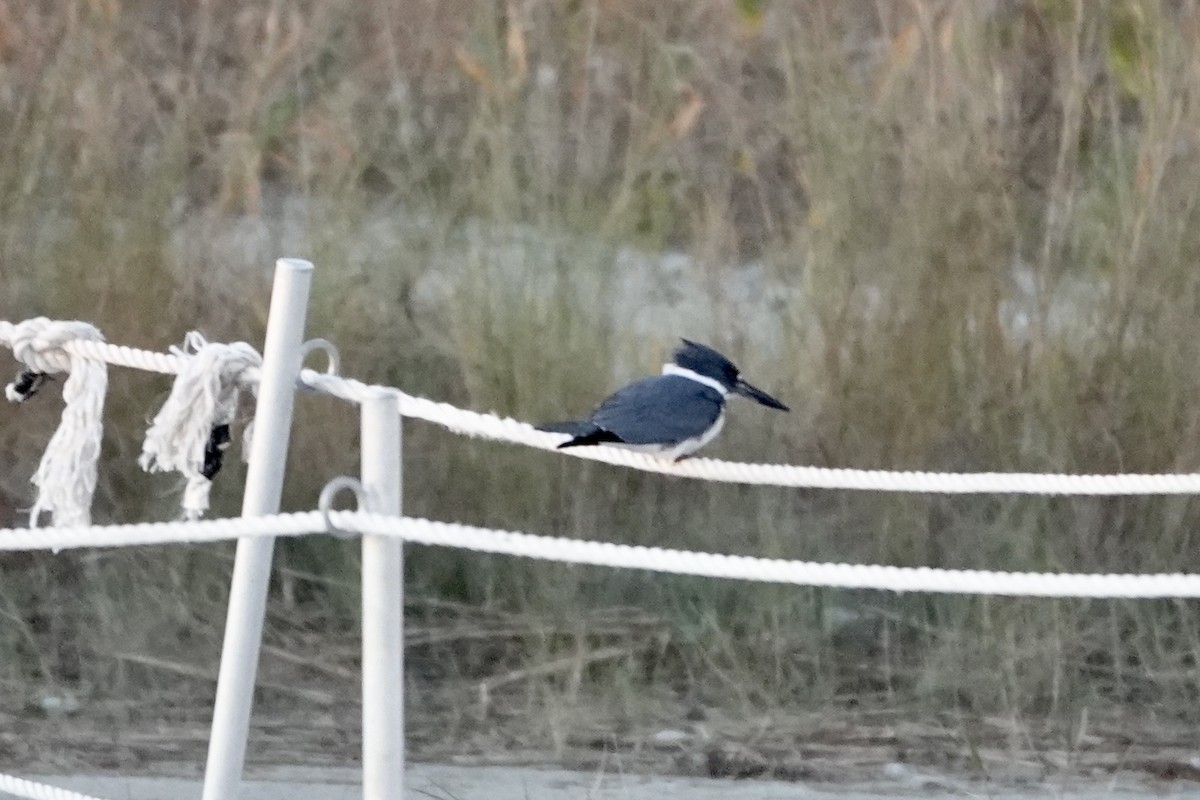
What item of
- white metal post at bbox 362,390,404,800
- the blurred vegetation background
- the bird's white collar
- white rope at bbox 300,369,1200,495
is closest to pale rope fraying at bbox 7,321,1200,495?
white rope at bbox 300,369,1200,495

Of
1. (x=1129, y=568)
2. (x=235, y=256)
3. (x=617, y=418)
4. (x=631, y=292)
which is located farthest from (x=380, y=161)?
(x=1129, y=568)

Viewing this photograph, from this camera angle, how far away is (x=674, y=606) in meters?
2.79

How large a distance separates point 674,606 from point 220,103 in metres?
1.58

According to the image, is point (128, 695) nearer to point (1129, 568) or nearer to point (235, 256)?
point (235, 256)

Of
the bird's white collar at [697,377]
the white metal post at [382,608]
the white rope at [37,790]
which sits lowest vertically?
the white rope at [37,790]

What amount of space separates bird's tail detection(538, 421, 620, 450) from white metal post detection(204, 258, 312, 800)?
343 mm

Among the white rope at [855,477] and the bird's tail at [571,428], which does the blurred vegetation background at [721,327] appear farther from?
the white rope at [855,477]

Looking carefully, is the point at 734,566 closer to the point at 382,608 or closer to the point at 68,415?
the point at 382,608

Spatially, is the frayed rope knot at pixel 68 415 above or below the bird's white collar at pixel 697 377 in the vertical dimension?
below

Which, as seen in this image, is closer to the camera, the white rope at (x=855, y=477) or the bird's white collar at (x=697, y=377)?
the white rope at (x=855, y=477)

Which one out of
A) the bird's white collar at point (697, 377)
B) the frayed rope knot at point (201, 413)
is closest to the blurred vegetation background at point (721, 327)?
the bird's white collar at point (697, 377)

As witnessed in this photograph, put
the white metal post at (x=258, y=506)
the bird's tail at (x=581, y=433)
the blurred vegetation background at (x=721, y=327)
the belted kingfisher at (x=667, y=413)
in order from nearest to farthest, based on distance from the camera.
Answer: the white metal post at (x=258, y=506), the bird's tail at (x=581, y=433), the belted kingfisher at (x=667, y=413), the blurred vegetation background at (x=721, y=327)

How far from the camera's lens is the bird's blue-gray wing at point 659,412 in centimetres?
186

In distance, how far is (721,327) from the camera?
118 inches
